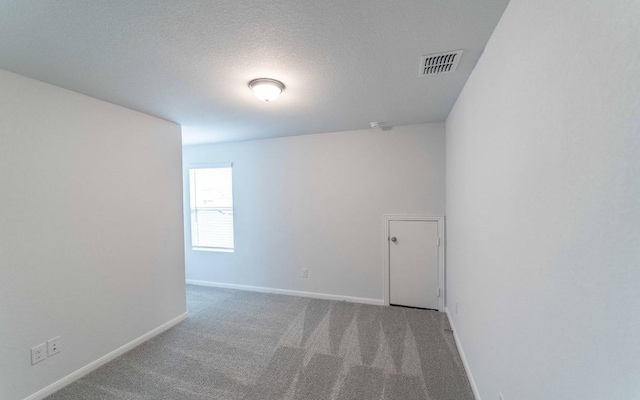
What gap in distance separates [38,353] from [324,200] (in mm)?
3015

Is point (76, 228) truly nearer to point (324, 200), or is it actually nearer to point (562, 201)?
point (324, 200)

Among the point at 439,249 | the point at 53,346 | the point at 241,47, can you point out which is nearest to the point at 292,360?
the point at 53,346

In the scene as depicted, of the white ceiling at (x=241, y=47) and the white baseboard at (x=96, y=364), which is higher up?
the white ceiling at (x=241, y=47)

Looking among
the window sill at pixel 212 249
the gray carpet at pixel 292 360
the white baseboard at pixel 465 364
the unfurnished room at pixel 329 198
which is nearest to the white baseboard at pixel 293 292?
the unfurnished room at pixel 329 198

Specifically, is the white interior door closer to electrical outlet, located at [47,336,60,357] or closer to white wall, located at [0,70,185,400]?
white wall, located at [0,70,185,400]

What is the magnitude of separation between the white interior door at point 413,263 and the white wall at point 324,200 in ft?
0.57

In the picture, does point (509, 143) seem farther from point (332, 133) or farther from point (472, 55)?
point (332, 133)

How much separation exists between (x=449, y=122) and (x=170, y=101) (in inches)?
115

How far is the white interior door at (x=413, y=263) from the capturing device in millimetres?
3135

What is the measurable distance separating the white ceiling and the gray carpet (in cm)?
239

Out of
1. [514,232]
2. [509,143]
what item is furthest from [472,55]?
[514,232]

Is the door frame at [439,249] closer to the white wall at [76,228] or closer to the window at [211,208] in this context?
the window at [211,208]

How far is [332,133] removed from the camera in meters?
3.49

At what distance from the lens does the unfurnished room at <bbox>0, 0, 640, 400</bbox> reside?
0.70 m
